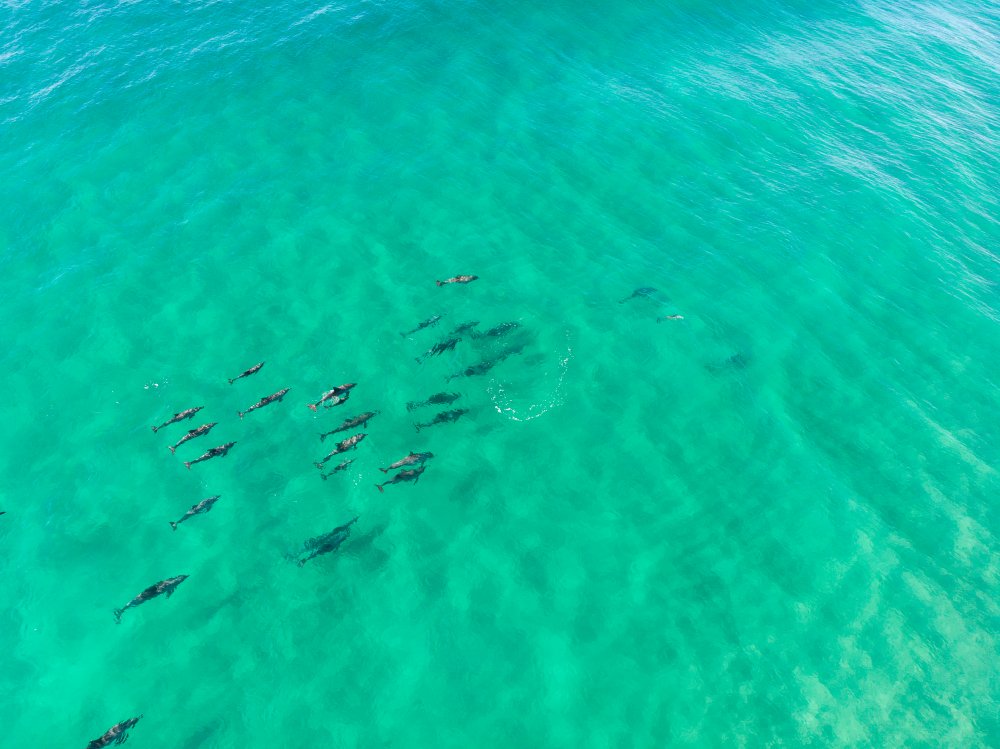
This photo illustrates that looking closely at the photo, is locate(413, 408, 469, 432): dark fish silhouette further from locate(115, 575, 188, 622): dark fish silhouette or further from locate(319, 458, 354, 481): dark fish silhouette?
locate(115, 575, 188, 622): dark fish silhouette

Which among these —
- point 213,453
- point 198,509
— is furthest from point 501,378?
point 198,509

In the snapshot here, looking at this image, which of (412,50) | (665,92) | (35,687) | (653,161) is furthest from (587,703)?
(412,50)

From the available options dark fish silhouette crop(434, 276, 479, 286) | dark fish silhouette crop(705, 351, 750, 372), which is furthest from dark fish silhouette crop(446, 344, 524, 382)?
dark fish silhouette crop(705, 351, 750, 372)

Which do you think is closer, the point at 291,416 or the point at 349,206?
the point at 291,416

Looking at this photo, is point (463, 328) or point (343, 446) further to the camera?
point (463, 328)

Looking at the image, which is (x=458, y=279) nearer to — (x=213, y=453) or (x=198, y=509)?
(x=213, y=453)

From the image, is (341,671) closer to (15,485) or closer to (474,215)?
(15,485)
